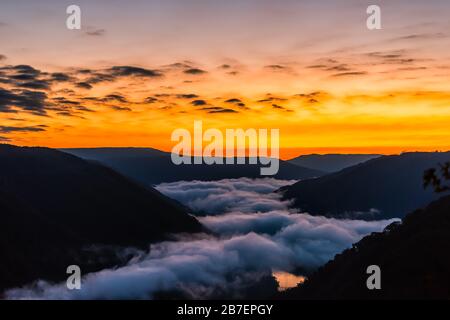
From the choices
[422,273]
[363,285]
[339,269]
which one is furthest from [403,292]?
[339,269]
